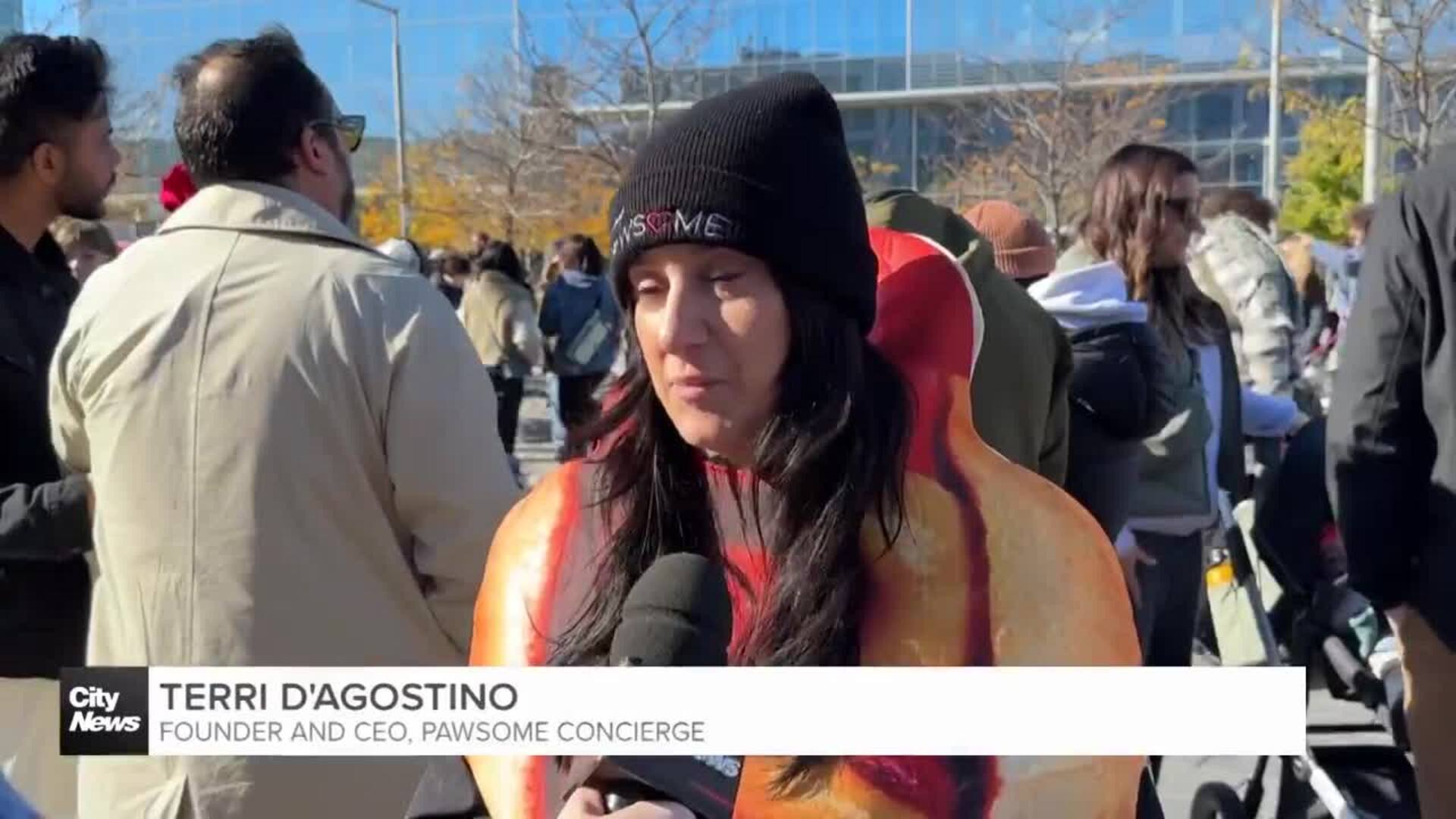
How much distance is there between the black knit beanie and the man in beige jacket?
0.89 m

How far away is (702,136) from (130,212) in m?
21.3

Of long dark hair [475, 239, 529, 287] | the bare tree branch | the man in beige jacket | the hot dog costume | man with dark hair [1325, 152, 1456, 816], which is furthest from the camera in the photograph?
the bare tree branch

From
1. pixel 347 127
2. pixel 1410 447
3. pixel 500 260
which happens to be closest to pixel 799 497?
pixel 347 127

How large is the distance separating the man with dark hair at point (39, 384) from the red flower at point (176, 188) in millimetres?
341

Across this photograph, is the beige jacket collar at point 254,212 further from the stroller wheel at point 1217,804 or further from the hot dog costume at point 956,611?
the stroller wheel at point 1217,804

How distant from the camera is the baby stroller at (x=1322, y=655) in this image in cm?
375

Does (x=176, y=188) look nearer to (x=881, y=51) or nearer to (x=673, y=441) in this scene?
(x=673, y=441)

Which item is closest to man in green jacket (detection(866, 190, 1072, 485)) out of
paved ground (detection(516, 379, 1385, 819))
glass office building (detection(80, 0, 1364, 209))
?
paved ground (detection(516, 379, 1385, 819))

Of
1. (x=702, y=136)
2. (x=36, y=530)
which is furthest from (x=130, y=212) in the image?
(x=702, y=136)

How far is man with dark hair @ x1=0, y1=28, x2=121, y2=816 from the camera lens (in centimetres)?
281

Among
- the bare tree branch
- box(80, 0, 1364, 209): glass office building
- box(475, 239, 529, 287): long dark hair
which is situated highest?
box(80, 0, 1364, 209): glass office building

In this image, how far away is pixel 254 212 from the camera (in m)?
2.56

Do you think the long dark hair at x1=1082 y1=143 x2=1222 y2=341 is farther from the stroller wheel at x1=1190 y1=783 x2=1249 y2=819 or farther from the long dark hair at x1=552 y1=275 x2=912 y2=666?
the long dark hair at x1=552 y1=275 x2=912 y2=666

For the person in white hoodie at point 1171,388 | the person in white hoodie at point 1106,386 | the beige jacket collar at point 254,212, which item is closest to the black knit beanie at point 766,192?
the beige jacket collar at point 254,212
